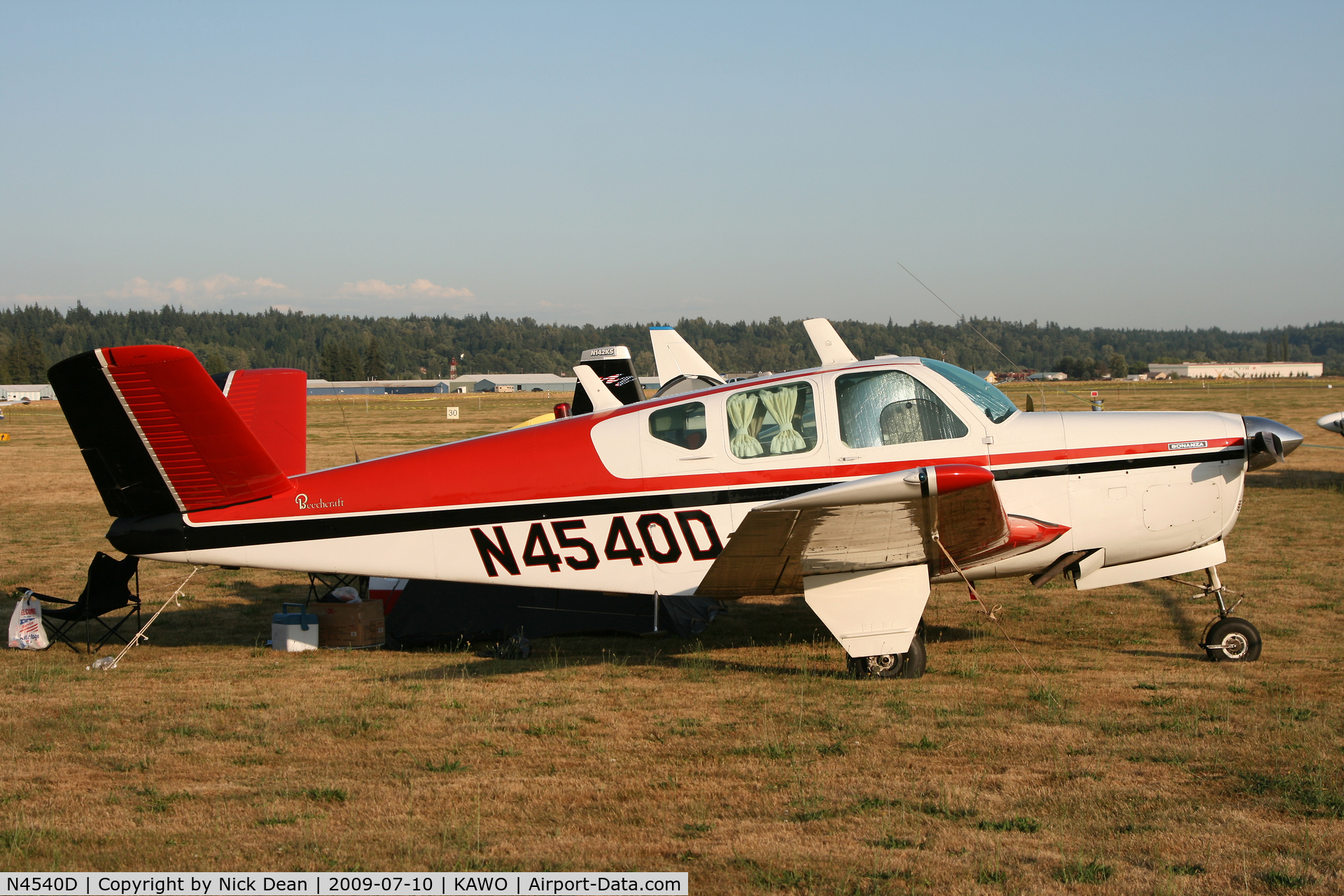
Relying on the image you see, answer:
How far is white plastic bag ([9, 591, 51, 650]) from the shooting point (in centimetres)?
790

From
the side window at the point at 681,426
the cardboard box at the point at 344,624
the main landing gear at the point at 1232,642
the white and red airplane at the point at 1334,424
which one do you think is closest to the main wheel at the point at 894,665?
the side window at the point at 681,426

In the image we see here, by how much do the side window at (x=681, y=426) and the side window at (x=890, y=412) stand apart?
0.96 meters

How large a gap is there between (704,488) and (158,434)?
373 centimetres

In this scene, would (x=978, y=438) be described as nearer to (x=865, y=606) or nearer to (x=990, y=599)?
(x=865, y=606)

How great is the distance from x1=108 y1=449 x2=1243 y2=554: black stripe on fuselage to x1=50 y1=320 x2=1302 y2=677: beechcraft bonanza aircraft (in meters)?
0.01

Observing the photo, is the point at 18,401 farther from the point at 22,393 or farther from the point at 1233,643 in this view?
the point at 1233,643

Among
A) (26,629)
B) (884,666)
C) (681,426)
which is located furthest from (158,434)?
(884,666)

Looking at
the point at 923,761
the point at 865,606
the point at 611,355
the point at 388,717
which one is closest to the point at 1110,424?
the point at 865,606

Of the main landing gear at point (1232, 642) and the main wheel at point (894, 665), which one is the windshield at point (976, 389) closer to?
the main wheel at point (894, 665)

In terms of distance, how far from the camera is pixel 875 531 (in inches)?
235

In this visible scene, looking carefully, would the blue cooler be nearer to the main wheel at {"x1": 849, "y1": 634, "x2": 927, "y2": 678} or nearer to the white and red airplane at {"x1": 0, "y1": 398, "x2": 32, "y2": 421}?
the main wheel at {"x1": 849, "y1": 634, "x2": 927, "y2": 678}

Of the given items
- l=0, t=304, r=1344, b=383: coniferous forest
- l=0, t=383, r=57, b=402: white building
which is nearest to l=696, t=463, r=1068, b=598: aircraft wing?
l=0, t=383, r=57, b=402: white building

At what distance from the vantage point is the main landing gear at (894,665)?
6.64 meters

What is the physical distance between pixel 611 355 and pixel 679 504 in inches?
388
